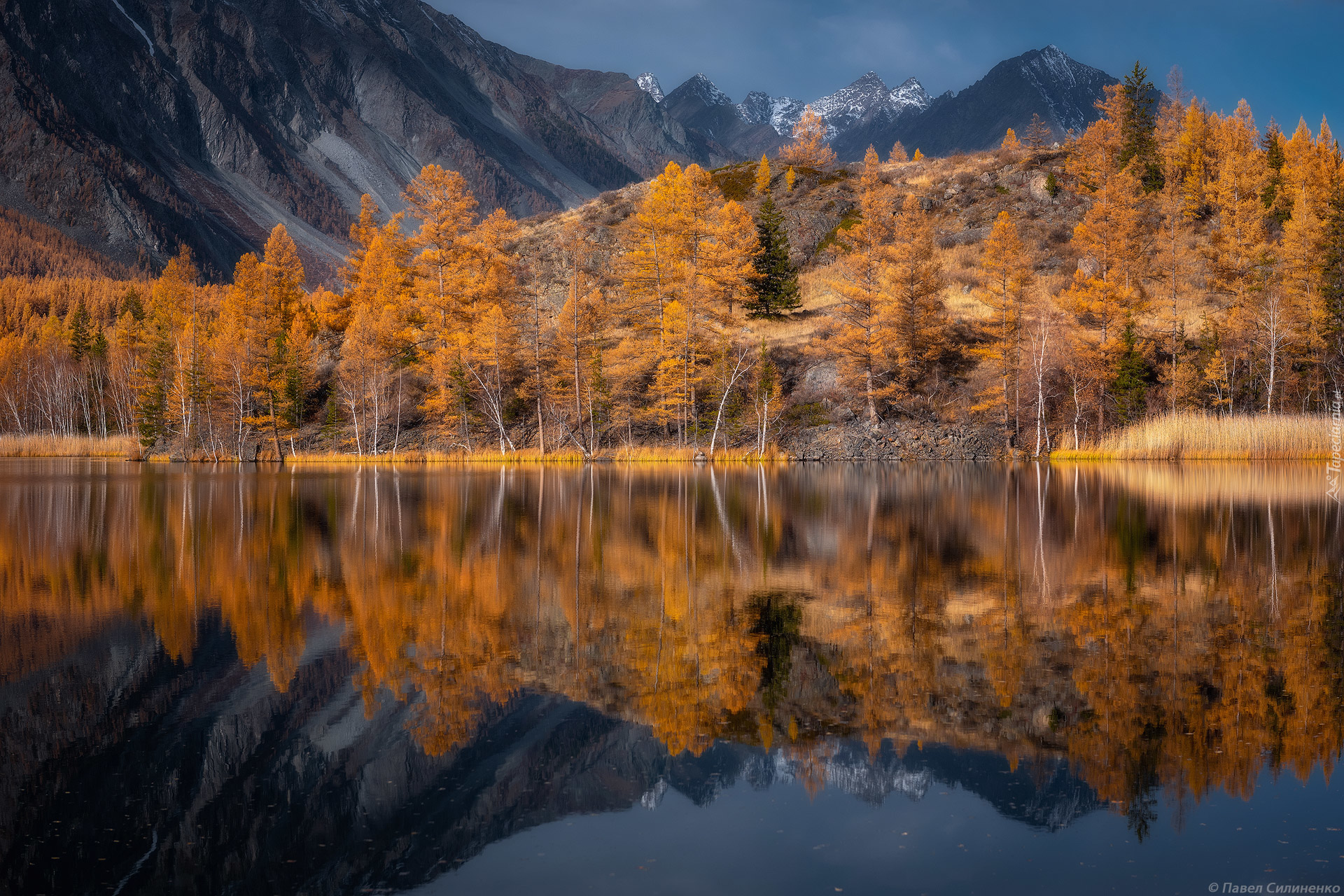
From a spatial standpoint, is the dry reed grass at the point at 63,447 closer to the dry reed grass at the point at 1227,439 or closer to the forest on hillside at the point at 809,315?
A: the forest on hillside at the point at 809,315

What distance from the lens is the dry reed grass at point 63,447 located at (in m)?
83.0

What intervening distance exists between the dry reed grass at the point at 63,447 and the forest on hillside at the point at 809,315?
4148 millimetres

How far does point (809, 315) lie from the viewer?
224 ft

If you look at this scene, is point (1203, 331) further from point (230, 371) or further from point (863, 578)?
point (230, 371)

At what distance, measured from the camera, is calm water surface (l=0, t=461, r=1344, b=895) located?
16.2 feet

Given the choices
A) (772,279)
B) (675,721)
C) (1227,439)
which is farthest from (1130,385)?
(675,721)

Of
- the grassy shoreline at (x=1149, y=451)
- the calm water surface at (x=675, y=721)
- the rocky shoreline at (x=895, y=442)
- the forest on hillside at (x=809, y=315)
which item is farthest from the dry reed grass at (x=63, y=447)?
the calm water surface at (x=675, y=721)

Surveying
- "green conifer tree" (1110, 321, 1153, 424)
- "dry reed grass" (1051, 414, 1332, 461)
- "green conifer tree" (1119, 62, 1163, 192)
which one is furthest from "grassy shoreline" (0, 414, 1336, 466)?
"green conifer tree" (1119, 62, 1163, 192)

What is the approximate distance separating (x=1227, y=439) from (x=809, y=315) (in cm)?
3054

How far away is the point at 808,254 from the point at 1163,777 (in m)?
78.3

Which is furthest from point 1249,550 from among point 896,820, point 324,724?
point 324,724

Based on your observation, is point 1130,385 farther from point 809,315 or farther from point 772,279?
point 772,279

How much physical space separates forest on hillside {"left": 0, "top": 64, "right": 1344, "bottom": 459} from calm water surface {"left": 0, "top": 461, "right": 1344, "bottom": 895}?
4091 centimetres

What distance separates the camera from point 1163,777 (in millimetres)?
5715
